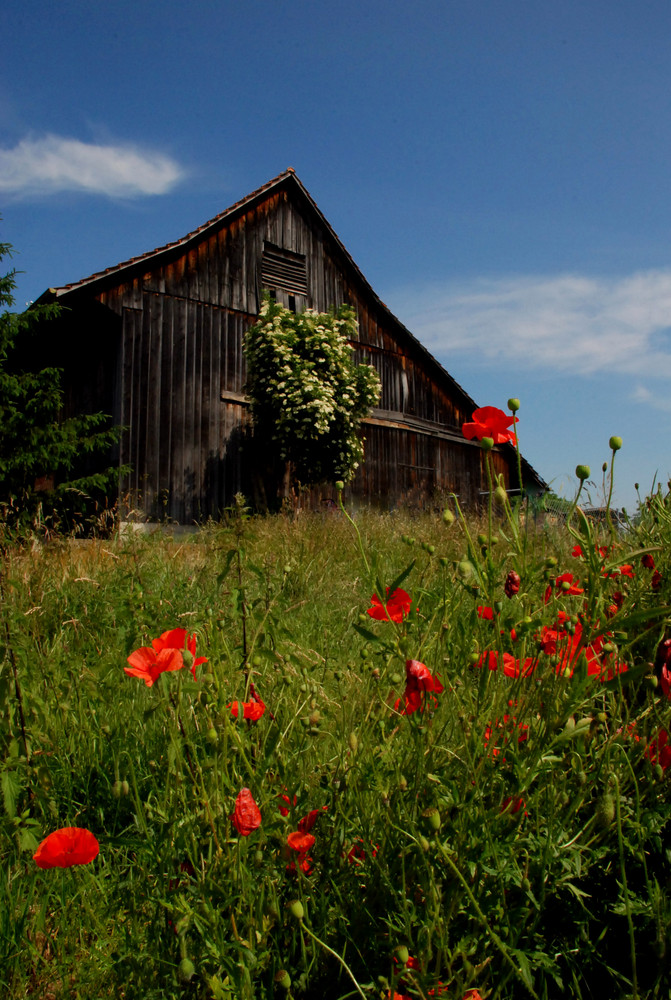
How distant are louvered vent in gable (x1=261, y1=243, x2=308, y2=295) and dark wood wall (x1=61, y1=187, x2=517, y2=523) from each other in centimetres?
13

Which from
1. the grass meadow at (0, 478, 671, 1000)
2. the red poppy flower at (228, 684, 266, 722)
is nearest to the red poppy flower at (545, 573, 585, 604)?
the grass meadow at (0, 478, 671, 1000)

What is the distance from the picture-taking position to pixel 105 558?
489 centimetres

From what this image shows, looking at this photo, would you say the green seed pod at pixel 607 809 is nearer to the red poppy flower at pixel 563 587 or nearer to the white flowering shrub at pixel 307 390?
the red poppy flower at pixel 563 587

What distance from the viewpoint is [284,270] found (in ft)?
40.5

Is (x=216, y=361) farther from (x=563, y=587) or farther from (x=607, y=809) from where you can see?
(x=607, y=809)

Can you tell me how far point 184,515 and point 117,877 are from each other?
362 inches

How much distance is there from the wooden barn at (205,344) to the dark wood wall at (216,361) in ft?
0.06

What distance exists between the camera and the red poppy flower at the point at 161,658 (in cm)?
119

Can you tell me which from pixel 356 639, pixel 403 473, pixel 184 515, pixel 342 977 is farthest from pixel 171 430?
pixel 342 977

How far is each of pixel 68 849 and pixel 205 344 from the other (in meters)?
10.5

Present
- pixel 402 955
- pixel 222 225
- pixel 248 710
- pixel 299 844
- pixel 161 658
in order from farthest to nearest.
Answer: pixel 222 225, pixel 248 710, pixel 161 658, pixel 299 844, pixel 402 955

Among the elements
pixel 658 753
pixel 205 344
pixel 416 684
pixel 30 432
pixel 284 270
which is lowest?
pixel 658 753

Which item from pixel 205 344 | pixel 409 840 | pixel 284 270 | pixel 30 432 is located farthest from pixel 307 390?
pixel 409 840

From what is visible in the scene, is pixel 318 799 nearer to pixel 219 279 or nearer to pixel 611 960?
pixel 611 960
